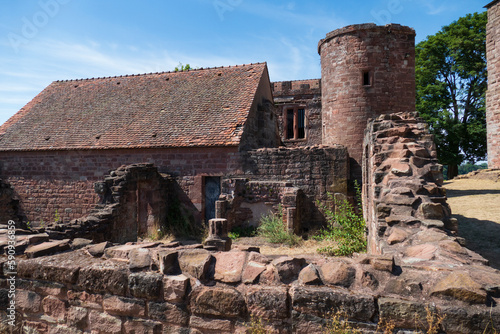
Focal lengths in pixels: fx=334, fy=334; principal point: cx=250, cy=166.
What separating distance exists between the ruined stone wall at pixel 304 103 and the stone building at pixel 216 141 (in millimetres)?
5907

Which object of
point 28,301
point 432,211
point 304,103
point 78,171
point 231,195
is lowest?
point 28,301

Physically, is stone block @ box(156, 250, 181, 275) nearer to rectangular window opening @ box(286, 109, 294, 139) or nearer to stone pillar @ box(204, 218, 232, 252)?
stone pillar @ box(204, 218, 232, 252)

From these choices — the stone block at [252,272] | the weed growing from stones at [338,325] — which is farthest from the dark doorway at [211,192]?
the weed growing from stones at [338,325]

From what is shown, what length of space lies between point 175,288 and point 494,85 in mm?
18925

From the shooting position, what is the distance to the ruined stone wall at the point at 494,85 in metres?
15.8

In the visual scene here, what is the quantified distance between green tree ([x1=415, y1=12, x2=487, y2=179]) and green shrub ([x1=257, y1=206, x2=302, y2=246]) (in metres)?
17.2

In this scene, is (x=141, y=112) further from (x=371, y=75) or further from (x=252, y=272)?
(x=252, y=272)

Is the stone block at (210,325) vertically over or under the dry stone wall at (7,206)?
under

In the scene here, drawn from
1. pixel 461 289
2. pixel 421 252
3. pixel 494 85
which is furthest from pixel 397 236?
pixel 494 85

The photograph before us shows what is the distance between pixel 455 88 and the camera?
79.6ft

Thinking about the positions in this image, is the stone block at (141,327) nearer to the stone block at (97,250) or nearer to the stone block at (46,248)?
the stone block at (97,250)

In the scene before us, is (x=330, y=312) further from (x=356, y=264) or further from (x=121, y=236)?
(x=121, y=236)

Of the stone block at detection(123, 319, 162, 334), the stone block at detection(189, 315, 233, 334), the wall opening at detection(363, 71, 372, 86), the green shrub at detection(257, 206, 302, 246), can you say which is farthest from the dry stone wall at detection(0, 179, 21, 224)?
the wall opening at detection(363, 71, 372, 86)

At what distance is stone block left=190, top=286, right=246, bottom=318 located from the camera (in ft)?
8.27
